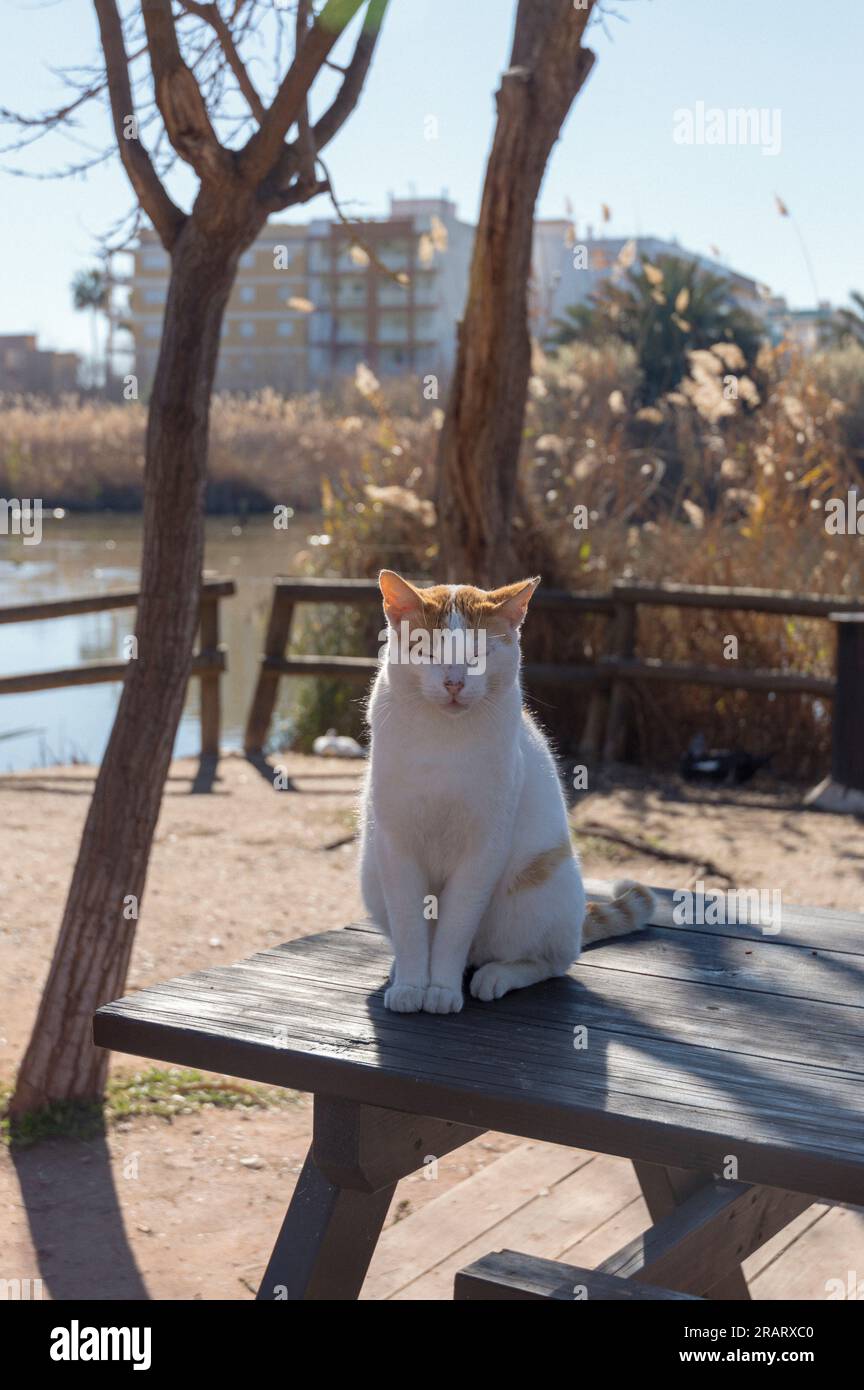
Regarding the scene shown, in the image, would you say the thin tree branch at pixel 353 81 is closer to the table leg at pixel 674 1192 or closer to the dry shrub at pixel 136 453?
the table leg at pixel 674 1192

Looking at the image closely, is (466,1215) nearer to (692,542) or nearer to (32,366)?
(692,542)

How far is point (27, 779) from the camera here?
293 inches

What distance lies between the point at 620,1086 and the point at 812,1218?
1571 millimetres

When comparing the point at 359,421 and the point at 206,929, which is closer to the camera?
the point at 206,929

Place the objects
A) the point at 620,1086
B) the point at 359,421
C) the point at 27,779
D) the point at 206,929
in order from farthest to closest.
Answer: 1. the point at 359,421
2. the point at 27,779
3. the point at 206,929
4. the point at 620,1086

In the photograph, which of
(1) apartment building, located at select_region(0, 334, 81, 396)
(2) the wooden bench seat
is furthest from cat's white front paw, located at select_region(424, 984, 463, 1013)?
(1) apartment building, located at select_region(0, 334, 81, 396)

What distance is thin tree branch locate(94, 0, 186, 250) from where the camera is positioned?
134 inches

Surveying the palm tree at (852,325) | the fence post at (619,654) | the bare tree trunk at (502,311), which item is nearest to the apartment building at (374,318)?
the palm tree at (852,325)

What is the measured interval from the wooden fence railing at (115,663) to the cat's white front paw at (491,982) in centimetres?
478

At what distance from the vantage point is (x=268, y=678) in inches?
324

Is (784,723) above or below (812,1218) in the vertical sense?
above

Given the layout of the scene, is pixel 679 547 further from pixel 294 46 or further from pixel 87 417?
pixel 87 417
